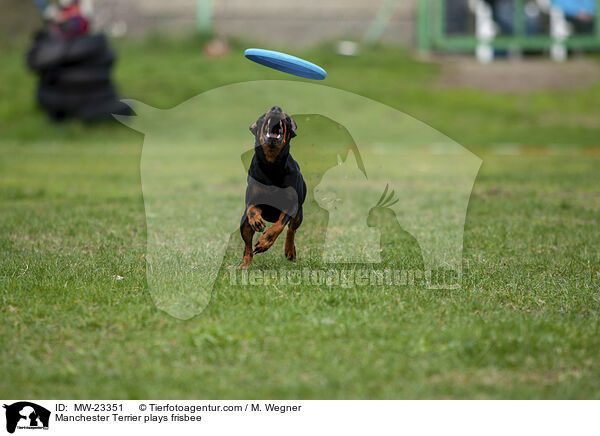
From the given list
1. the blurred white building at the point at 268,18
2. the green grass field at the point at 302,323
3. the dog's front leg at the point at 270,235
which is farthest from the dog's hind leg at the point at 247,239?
the blurred white building at the point at 268,18

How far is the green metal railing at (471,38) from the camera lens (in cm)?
2520

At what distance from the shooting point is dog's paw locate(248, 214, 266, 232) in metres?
5.20

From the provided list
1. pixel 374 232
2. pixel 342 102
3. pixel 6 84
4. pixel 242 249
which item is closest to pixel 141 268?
pixel 242 249

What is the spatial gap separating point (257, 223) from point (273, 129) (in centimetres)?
73

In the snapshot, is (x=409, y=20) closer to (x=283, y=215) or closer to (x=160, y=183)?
(x=160, y=183)

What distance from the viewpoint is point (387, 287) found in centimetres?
521

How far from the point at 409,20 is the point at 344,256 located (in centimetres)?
2181

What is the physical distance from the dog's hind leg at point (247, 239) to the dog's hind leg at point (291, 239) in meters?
0.35

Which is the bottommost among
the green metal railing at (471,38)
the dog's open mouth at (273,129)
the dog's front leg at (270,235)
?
the dog's front leg at (270,235)

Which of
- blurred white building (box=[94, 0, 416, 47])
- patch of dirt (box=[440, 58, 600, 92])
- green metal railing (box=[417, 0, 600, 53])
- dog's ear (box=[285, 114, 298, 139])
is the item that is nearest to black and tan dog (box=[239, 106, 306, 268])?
dog's ear (box=[285, 114, 298, 139])

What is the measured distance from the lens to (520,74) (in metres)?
Answer: 23.8
